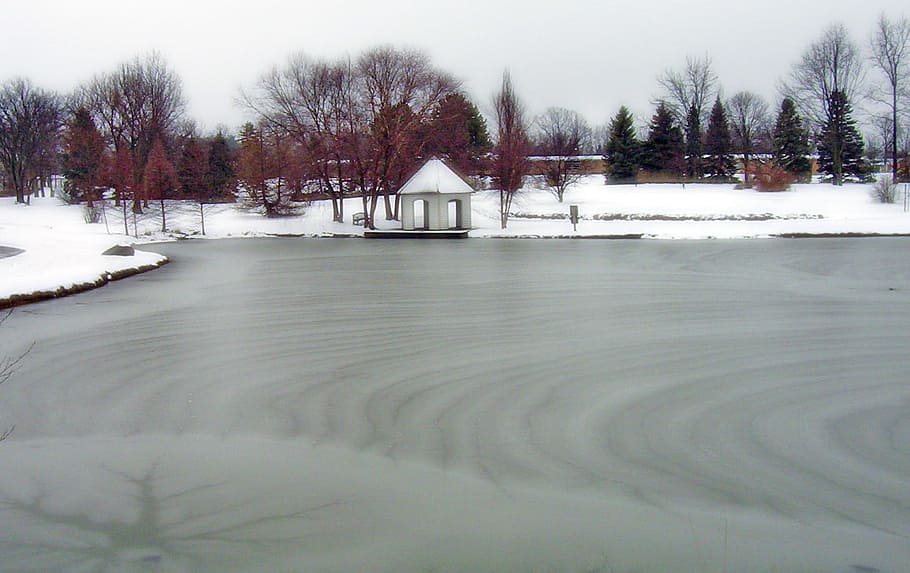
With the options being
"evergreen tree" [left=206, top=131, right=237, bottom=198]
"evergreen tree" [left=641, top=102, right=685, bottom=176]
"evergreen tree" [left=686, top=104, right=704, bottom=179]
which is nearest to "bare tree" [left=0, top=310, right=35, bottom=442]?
"evergreen tree" [left=206, top=131, right=237, bottom=198]

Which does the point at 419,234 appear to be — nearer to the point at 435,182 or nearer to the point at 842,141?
the point at 435,182

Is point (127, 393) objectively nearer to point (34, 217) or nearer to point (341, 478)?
point (341, 478)

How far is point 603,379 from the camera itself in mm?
8680

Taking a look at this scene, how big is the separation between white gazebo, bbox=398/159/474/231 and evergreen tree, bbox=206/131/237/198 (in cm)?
1475

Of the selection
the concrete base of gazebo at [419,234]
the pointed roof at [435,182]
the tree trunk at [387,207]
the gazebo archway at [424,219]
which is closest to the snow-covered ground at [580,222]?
the tree trunk at [387,207]

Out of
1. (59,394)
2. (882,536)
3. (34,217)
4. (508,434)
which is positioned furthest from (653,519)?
(34,217)

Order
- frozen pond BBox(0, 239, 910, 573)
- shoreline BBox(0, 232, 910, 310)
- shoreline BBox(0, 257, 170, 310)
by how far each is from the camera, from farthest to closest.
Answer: shoreline BBox(0, 232, 910, 310) < shoreline BBox(0, 257, 170, 310) < frozen pond BBox(0, 239, 910, 573)

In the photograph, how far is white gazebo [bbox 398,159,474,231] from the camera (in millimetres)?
40062

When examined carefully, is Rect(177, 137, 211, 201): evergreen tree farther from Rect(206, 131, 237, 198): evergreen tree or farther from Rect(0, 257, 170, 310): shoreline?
Rect(0, 257, 170, 310): shoreline

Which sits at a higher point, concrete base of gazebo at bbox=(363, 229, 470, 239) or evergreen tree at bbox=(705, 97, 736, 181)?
evergreen tree at bbox=(705, 97, 736, 181)

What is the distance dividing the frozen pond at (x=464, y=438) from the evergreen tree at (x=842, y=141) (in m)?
42.6

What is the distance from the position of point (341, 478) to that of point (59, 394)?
434cm

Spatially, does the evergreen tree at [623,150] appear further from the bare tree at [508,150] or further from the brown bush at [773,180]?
the bare tree at [508,150]

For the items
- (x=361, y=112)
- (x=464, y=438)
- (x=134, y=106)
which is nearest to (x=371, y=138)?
(x=361, y=112)
